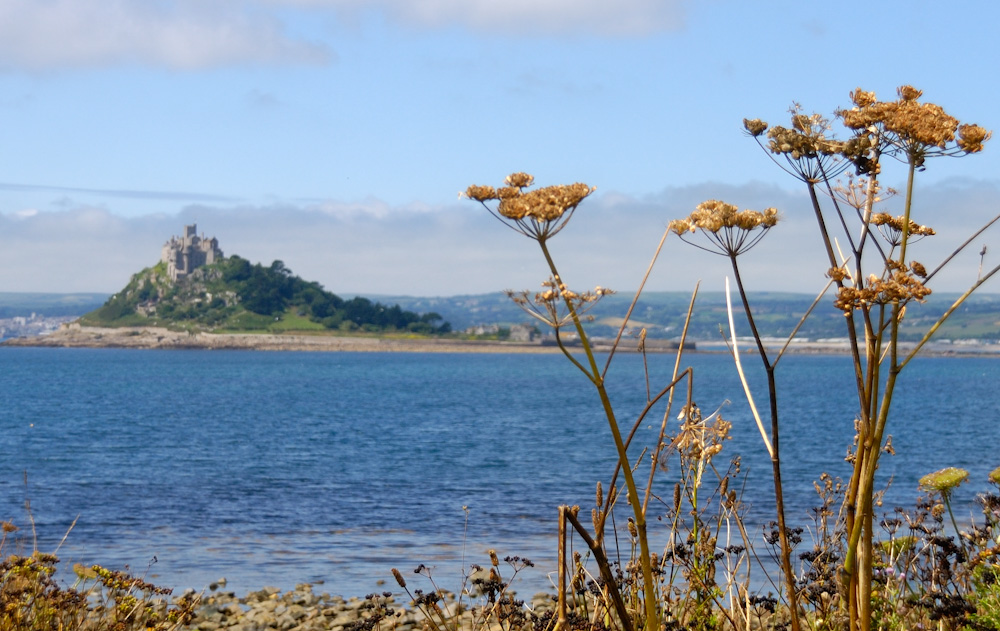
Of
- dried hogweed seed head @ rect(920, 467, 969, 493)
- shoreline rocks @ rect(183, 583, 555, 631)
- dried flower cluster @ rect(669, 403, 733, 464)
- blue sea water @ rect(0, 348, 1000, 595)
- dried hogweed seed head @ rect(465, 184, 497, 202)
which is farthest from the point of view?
blue sea water @ rect(0, 348, 1000, 595)

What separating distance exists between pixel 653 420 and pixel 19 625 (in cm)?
4668

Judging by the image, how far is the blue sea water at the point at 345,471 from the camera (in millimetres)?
16516

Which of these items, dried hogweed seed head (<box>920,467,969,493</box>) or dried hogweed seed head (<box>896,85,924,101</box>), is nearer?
dried hogweed seed head (<box>896,85,924,101</box>)

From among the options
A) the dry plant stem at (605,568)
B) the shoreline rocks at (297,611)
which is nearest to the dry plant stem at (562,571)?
the dry plant stem at (605,568)

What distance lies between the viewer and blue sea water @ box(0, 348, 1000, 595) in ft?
54.2

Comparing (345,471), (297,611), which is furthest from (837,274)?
(345,471)

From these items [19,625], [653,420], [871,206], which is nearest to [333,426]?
[653,420]

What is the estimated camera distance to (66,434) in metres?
45.2

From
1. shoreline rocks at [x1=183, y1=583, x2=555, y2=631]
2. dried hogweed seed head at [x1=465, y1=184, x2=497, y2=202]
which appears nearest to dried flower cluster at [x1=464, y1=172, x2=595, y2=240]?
dried hogweed seed head at [x1=465, y1=184, x2=497, y2=202]

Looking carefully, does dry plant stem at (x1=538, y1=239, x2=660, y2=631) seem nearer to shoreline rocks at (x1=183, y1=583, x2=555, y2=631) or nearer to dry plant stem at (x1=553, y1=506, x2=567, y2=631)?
dry plant stem at (x1=553, y1=506, x2=567, y2=631)

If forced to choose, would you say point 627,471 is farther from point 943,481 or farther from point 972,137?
point 943,481

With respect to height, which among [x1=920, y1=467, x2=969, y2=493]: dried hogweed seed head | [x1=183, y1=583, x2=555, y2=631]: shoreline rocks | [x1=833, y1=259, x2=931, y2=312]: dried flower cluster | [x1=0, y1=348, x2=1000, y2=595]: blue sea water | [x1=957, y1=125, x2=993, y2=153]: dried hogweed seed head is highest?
[x1=957, y1=125, x2=993, y2=153]: dried hogweed seed head

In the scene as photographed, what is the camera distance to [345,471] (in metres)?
31.2

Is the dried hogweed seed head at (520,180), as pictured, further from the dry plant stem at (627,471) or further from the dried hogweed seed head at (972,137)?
the dried hogweed seed head at (972,137)
